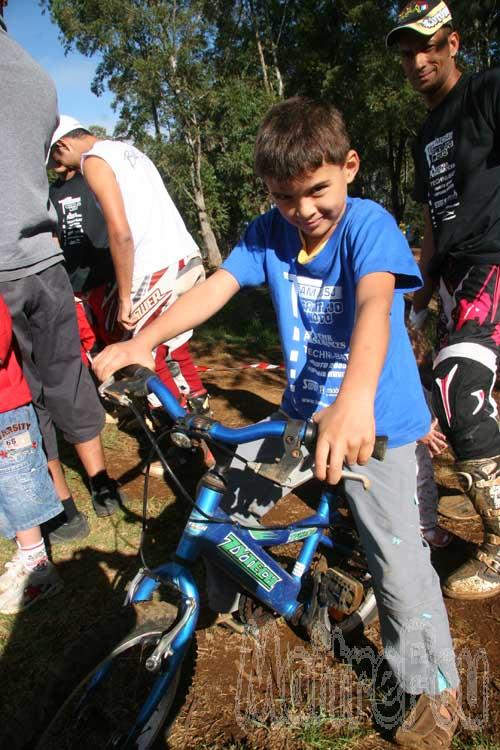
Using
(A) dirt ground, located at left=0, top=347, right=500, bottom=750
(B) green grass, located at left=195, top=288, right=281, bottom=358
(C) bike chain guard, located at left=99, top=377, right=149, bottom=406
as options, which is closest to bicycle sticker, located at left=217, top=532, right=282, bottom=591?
(A) dirt ground, located at left=0, top=347, right=500, bottom=750

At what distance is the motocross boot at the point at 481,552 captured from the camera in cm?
255

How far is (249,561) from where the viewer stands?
6.91 feet

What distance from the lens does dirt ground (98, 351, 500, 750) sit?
2094 mm

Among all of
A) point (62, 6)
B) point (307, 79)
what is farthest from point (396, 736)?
point (62, 6)

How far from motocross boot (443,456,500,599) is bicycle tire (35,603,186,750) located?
1467 mm

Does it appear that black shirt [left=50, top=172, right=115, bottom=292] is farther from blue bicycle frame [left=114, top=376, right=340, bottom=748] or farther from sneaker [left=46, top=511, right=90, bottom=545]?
blue bicycle frame [left=114, top=376, right=340, bottom=748]

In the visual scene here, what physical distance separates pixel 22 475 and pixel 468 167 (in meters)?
2.64

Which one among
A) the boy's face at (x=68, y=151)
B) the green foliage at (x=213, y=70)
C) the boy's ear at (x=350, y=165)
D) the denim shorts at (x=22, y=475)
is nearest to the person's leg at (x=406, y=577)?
the boy's ear at (x=350, y=165)

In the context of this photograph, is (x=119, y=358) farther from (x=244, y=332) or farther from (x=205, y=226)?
(x=205, y=226)

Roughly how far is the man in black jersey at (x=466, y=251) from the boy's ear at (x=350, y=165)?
1.04m

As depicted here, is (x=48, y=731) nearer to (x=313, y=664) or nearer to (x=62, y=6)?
(x=313, y=664)

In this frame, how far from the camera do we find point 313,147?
1.76m

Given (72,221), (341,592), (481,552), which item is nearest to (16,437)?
(341,592)

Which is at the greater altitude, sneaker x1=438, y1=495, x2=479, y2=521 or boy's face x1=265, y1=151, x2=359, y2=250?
boy's face x1=265, y1=151, x2=359, y2=250
